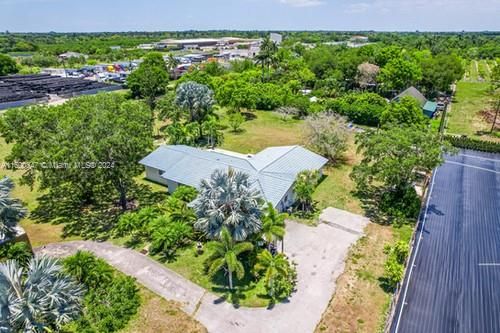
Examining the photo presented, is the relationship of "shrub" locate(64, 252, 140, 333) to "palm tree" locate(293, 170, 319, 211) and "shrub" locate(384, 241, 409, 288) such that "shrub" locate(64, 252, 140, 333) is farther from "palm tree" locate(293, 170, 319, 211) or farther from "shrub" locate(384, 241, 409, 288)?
"shrub" locate(384, 241, 409, 288)

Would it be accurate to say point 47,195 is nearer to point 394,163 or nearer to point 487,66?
point 394,163

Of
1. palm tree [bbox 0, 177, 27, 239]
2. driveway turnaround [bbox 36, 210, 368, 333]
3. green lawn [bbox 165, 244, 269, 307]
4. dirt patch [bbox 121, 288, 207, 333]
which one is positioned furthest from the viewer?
palm tree [bbox 0, 177, 27, 239]

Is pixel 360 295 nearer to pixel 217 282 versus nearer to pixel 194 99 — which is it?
pixel 217 282

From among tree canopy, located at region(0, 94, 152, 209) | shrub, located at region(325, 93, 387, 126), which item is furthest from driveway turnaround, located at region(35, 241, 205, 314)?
shrub, located at region(325, 93, 387, 126)

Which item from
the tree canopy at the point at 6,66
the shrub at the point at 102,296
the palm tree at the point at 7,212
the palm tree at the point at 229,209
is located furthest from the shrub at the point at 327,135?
the tree canopy at the point at 6,66

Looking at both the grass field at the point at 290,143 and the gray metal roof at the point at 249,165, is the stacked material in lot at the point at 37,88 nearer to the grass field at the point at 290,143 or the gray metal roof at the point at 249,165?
the grass field at the point at 290,143

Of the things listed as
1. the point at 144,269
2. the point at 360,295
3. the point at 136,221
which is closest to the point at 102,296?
the point at 144,269
